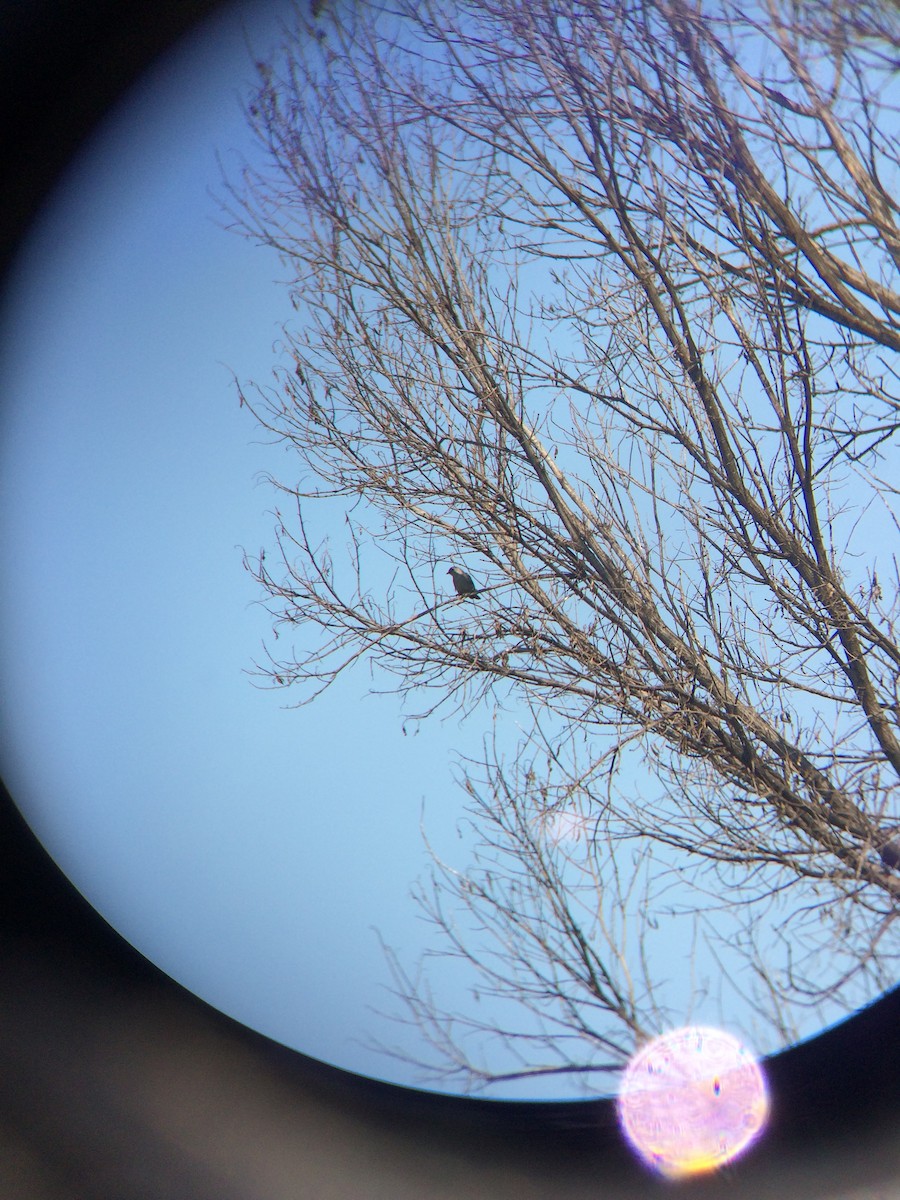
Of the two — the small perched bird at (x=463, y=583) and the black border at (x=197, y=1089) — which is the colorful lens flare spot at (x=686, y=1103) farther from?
the small perched bird at (x=463, y=583)

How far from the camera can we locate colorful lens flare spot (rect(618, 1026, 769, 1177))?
2408mm

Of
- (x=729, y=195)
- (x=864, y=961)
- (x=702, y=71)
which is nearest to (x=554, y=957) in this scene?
(x=864, y=961)

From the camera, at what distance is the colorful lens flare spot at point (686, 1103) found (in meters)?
2.41

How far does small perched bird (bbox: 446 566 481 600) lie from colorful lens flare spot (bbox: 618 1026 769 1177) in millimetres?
1532

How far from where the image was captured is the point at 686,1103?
2.46 metres

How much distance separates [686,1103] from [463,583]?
68.8 inches

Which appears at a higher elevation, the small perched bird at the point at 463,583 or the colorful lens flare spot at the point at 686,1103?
the small perched bird at the point at 463,583

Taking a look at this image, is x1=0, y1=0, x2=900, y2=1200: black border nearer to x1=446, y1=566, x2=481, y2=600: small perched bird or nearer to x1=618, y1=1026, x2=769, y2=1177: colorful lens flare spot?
x1=618, y1=1026, x2=769, y2=1177: colorful lens flare spot

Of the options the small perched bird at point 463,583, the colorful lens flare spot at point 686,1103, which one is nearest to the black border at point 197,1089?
the colorful lens flare spot at point 686,1103

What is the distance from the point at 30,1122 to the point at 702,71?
3.69 metres

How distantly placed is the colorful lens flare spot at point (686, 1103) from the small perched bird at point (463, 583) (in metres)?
1.53

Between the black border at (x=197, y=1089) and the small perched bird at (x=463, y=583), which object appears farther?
the small perched bird at (x=463, y=583)

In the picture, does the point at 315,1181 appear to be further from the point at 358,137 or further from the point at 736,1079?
the point at 358,137

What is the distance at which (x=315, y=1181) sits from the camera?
2.40 metres
